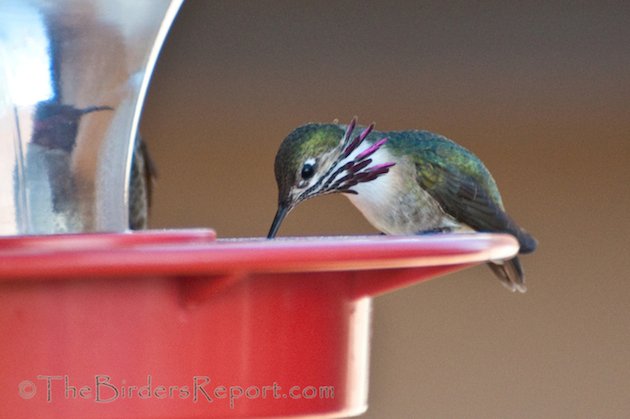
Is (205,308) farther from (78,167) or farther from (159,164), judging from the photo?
(159,164)

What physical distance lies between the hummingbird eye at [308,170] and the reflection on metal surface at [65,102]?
114 cm

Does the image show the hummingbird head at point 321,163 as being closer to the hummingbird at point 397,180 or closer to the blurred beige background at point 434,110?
the hummingbird at point 397,180

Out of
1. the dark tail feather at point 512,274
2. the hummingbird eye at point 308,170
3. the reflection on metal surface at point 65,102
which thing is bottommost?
the dark tail feather at point 512,274

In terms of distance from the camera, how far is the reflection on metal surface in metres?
1.54

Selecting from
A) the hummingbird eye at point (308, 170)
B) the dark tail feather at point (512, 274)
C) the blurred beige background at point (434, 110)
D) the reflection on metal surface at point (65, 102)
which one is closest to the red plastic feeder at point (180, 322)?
the reflection on metal surface at point (65, 102)

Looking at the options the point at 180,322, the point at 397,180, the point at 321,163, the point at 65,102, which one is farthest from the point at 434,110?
the point at 180,322

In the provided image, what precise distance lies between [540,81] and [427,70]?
424mm

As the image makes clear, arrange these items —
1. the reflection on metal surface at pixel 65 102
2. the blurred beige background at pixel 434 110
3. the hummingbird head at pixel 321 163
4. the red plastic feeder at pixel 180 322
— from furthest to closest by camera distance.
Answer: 1. the blurred beige background at pixel 434 110
2. the hummingbird head at pixel 321 163
3. the reflection on metal surface at pixel 65 102
4. the red plastic feeder at pixel 180 322

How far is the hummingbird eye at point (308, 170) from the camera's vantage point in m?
2.80

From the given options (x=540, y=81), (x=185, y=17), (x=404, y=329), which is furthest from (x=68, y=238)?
(x=404, y=329)

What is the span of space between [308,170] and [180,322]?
1.48 metres

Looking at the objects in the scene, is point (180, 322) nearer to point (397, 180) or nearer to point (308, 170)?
point (308, 170)

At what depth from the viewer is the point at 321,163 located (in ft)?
9.51

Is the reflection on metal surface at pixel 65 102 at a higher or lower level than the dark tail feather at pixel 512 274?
higher
